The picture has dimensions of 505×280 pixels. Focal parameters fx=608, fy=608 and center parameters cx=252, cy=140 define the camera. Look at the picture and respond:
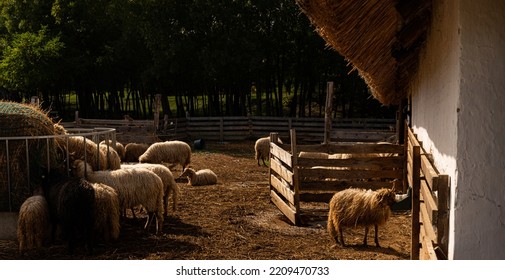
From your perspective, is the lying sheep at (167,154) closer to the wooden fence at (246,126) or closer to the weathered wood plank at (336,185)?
the weathered wood plank at (336,185)

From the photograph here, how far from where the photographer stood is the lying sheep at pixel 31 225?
8.09 m

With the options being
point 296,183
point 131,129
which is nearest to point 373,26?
point 296,183

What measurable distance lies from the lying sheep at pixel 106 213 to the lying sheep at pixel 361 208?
9.97ft

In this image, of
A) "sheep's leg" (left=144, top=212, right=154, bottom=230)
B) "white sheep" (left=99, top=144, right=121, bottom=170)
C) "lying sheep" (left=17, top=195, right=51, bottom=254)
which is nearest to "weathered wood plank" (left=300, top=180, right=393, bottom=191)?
"sheep's leg" (left=144, top=212, right=154, bottom=230)

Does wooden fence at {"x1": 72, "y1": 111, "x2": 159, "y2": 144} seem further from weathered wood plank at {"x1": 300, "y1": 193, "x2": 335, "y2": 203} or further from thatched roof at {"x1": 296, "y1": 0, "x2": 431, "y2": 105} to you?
thatched roof at {"x1": 296, "y1": 0, "x2": 431, "y2": 105}

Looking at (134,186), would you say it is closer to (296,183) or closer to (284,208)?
(296,183)

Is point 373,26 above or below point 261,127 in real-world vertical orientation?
above

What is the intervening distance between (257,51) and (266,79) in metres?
4.02

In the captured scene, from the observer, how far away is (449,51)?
448 centimetres

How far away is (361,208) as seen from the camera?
8.27 meters

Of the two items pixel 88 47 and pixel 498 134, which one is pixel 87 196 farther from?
pixel 88 47

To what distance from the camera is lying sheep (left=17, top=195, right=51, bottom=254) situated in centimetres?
809

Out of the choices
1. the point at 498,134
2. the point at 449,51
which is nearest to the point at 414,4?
the point at 449,51

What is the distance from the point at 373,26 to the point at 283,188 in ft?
18.5
